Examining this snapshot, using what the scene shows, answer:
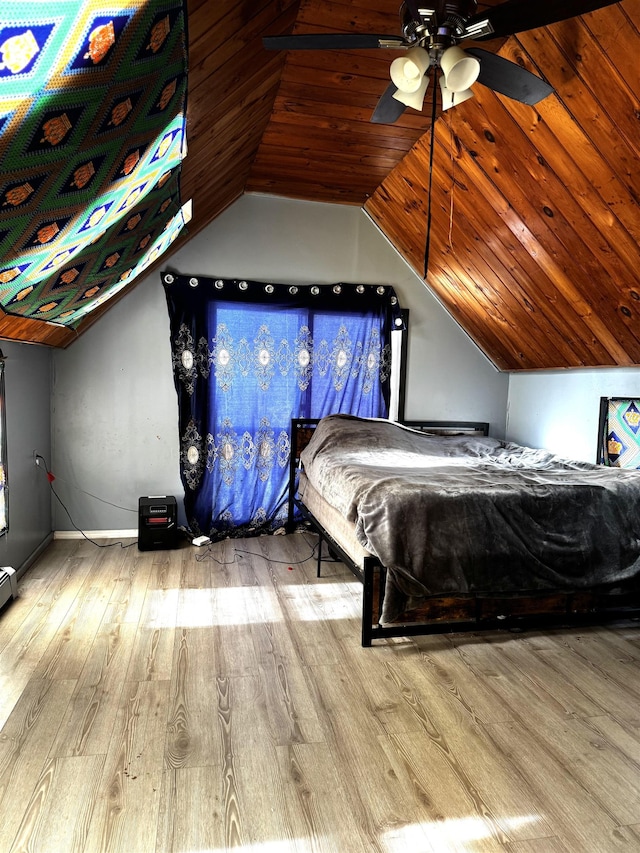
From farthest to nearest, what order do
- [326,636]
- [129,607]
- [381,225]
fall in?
[381,225], [129,607], [326,636]

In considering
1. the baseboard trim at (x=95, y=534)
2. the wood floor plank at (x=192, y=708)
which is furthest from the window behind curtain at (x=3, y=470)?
the wood floor plank at (x=192, y=708)

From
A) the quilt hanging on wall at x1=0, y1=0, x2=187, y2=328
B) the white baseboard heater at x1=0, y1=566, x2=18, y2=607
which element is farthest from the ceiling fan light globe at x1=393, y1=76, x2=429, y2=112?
the white baseboard heater at x1=0, y1=566, x2=18, y2=607

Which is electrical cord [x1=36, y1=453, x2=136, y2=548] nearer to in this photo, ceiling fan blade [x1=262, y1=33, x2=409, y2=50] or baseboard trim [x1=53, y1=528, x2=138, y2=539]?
baseboard trim [x1=53, y1=528, x2=138, y2=539]

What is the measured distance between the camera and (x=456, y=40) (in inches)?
74.6

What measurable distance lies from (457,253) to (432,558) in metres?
2.47

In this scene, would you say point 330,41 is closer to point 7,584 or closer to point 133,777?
point 133,777

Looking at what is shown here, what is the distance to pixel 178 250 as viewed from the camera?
4355 millimetres

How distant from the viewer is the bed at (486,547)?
2557 millimetres

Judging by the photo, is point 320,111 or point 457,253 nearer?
point 320,111

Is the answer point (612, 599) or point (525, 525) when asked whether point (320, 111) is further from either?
point (612, 599)

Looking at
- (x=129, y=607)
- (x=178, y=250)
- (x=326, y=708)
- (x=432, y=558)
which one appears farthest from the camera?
(x=178, y=250)

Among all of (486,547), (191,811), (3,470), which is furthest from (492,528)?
(3,470)

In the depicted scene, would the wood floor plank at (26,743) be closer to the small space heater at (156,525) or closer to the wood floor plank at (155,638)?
the wood floor plank at (155,638)

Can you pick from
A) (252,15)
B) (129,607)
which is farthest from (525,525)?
(252,15)
